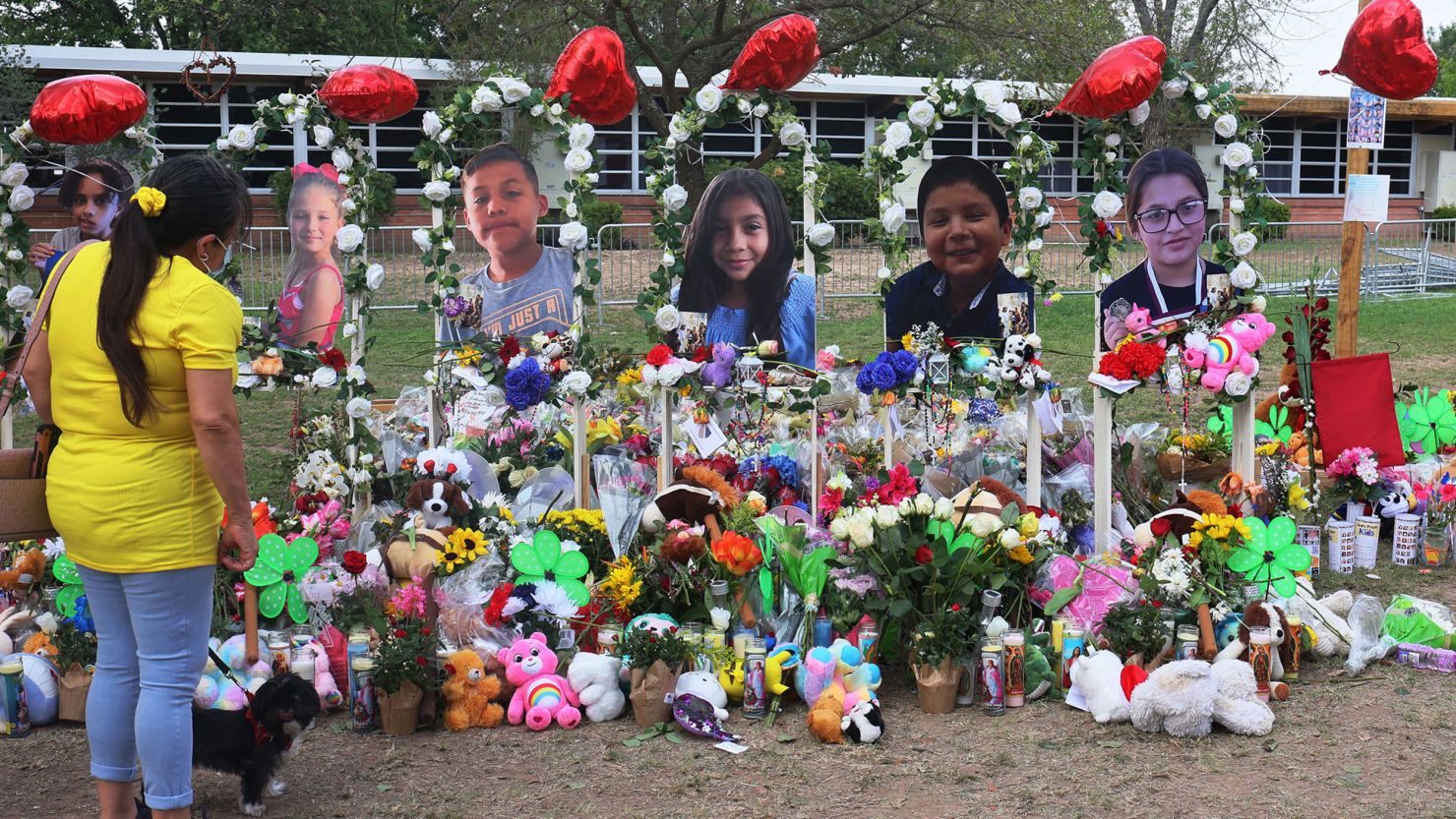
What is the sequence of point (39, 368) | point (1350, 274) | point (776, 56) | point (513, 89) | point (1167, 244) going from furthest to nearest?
point (1350, 274), point (1167, 244), point (513, 89), point (776, 56), point (39, 368)

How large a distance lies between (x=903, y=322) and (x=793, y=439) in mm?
837

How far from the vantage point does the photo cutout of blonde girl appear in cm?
645

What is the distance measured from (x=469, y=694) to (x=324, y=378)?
2.22 meters

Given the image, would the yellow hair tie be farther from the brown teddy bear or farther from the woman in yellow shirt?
the brown teddy bear

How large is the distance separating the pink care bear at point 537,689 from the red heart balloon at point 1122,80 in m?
3.42

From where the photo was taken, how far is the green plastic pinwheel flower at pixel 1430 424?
24.0ft

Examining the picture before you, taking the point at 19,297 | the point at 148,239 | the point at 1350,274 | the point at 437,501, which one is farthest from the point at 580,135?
the point at 1350,274

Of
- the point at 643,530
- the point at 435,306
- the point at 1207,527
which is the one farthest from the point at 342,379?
the point at 1207,527

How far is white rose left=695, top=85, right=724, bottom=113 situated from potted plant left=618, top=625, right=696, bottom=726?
2498 millimetres

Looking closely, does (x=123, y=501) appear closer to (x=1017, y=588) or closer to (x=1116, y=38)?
(x=1017, y=588)

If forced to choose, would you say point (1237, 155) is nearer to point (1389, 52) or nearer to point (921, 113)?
point (1389, 52)

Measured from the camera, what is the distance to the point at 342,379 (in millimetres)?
6246

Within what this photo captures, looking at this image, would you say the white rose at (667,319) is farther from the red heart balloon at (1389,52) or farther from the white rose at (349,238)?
the red heart balloon at (1389,52)

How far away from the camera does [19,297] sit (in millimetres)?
6449
